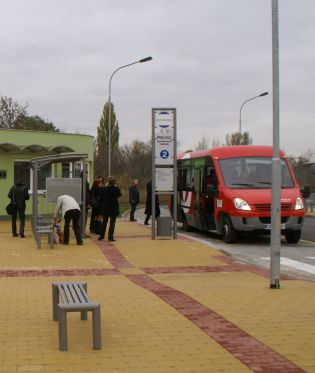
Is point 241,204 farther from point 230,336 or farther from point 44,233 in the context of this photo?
point 230,336

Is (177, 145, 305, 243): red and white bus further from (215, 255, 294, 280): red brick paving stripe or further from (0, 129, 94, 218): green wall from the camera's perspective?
(0, 129, 94, 218): green wall

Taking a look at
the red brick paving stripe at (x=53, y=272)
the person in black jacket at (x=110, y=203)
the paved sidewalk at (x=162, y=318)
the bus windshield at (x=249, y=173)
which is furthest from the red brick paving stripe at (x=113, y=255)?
the bus windshield at (x=249, y=173)

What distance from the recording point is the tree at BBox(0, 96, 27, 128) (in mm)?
50531

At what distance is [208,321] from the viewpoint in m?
6.81

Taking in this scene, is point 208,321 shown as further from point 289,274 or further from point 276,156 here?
point 289,274

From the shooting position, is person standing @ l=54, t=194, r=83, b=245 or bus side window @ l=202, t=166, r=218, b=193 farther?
bus side window @ l=202, t=166, r=218, b=193

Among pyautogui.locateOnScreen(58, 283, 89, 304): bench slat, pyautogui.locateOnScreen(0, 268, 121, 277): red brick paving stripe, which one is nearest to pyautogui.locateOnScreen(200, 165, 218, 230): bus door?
pyautogui.locateOnScreen(0, 268, 121, 277): red brick paving stripe

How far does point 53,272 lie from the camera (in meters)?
11.0

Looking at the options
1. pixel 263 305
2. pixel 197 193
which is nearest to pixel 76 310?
pixel 263 305

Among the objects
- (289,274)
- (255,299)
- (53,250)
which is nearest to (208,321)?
(255,299)

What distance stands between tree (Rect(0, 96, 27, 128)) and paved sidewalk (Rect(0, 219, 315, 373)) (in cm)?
3967

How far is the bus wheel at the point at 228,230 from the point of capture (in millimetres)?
15755

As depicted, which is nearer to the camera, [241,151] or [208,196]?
[241,151]

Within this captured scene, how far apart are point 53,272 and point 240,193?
631 centimetres
